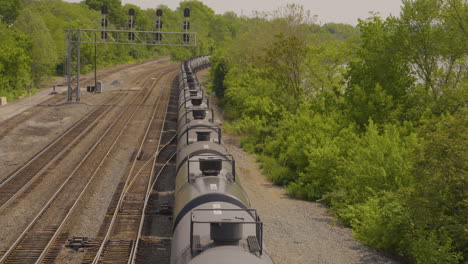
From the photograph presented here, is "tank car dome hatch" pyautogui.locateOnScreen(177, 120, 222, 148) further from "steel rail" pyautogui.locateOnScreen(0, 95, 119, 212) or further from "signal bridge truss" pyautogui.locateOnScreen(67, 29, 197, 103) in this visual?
"signal bridge truss" pyautogui.locateOnScreen(67, 29, 197, 103)

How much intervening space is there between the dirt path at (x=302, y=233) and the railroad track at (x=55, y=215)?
806 centimetres

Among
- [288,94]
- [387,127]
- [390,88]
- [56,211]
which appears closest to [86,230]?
[56,211]

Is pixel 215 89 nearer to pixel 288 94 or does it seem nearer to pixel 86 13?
pixel 288 94

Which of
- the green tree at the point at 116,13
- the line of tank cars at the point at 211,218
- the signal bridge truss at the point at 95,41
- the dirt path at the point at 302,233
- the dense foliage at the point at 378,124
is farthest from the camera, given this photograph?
the green tree at the point at 116,13

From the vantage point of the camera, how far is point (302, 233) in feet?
66.1

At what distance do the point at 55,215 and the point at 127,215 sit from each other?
9.81 ft

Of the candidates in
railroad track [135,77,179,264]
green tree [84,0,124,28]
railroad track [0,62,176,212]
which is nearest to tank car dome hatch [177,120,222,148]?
railroad track [135,77,179,264]

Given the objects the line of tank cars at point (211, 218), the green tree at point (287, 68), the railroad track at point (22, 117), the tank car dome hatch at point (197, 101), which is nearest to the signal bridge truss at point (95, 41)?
the railroad track at point (22, 117)

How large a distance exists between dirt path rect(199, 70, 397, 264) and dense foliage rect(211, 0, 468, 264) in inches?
28.0

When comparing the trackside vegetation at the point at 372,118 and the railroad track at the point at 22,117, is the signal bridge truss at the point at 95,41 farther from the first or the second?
the trackside vegetation at the point at 372,118

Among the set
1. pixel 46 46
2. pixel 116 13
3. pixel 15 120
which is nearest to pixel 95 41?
pixel 15 120

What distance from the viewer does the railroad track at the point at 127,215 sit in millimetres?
17516

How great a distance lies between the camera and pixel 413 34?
110 feet

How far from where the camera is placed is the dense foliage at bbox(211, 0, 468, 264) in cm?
1664
